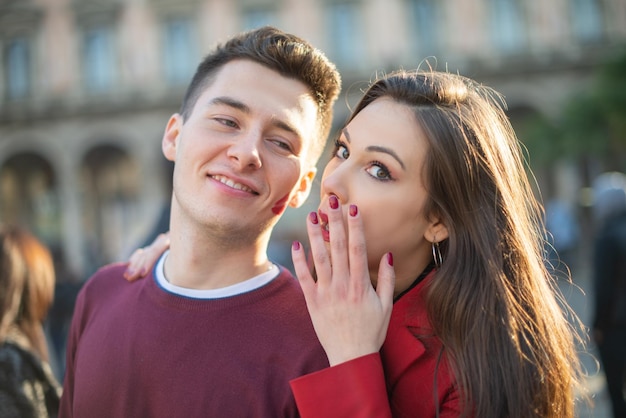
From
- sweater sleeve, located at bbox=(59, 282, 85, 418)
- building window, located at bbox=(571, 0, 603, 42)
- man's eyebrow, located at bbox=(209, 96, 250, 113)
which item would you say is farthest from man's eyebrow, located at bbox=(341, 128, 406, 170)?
building window, located at bbox=(571, 0, 603, 42)

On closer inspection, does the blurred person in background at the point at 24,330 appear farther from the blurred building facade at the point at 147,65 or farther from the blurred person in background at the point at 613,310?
the blurred building facade at the point at 147,65

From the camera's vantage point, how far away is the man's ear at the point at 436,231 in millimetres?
1833

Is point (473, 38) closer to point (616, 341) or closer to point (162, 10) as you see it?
point (162, 10)

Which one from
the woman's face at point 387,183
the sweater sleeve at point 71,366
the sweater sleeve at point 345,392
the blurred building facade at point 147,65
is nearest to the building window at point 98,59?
the blurred building facade at point 147,65

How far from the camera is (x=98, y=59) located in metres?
21.1

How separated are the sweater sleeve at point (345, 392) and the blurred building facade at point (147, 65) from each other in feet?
52.7

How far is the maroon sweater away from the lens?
167 cm

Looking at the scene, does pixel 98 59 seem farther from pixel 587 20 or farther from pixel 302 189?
pixel 302 189

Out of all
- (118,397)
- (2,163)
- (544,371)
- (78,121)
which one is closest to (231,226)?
(118,397)

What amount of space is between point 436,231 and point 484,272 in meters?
0.19

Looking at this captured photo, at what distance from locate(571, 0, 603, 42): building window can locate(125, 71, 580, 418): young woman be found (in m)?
19.1

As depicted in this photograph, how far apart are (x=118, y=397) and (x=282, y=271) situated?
2.16ft

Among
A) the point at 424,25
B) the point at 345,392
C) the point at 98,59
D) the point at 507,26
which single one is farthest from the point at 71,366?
the point at 98,59

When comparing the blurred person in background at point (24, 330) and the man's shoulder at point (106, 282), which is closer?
the man's shoulder at point (106, 282)
